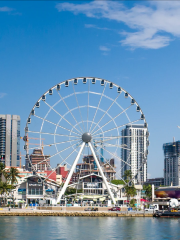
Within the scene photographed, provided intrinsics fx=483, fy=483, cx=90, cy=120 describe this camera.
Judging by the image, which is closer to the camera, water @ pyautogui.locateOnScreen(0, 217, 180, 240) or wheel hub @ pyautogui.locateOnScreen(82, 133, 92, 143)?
water @ pyautogui.locateOnScreen(0, 217, 180, 240)

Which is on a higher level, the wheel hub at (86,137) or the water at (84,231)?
the wheel hub at (86,137)

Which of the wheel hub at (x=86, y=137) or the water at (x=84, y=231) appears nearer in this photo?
the water at (x=84, y=231)

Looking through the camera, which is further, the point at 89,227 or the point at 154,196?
the point at 154,196

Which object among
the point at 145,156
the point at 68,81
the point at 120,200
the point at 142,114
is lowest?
the point at 120,200

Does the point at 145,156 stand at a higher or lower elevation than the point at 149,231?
higher

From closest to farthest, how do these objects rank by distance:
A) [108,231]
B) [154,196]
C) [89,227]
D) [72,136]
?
[108,231]
[89,227]
[72,136]
[154,196]

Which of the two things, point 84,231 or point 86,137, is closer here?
point 84,231

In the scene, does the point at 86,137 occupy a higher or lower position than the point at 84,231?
higher

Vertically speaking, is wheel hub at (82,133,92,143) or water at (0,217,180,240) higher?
wheel hub at (82,133,92,143)

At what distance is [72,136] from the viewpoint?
299ft

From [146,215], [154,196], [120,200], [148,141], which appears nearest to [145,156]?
[148,141]

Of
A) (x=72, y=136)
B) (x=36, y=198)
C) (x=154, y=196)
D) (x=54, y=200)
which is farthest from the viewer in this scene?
(x=154, y=196)

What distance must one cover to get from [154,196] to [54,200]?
51454 millimetres

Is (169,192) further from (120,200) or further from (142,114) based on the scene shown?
(142,114)
